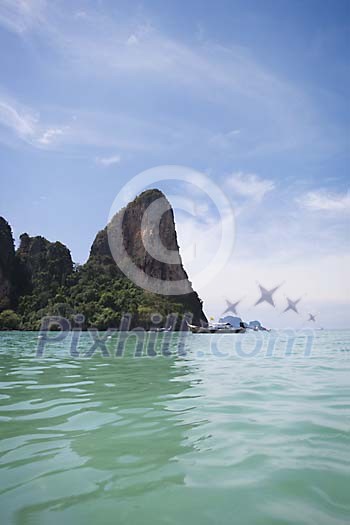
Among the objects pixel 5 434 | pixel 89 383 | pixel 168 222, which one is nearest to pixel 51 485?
pixel 5 434

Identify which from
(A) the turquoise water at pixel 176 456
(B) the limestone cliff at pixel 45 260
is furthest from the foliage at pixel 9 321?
(A) the turquoise water at pixel 176 456

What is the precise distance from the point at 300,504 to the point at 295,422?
83.3 inches

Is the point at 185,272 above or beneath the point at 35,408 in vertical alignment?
above

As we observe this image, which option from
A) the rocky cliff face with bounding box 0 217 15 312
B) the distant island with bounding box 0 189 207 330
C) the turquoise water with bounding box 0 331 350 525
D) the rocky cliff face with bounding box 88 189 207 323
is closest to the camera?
the turquoise water with bounding box 0 331 350 525

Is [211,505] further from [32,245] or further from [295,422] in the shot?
[32,245]

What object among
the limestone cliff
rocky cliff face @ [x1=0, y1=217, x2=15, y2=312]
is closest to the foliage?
rocky cliff face @ [x1=0, y1=217, x2=15, y2=312]

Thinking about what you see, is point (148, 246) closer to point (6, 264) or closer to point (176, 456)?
point (6, 264)

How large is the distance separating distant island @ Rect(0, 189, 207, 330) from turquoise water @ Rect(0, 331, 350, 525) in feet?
233

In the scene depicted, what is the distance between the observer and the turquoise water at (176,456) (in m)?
2.38

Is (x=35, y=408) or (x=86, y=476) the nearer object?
(x=86, y=476)

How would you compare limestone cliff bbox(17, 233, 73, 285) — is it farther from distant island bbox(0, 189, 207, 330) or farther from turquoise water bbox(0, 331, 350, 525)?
turquoise water bbox(0, 331, 350, 525)

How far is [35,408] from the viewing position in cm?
530

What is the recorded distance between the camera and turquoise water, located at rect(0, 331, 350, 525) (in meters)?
2.38

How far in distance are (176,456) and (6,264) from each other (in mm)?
97841
